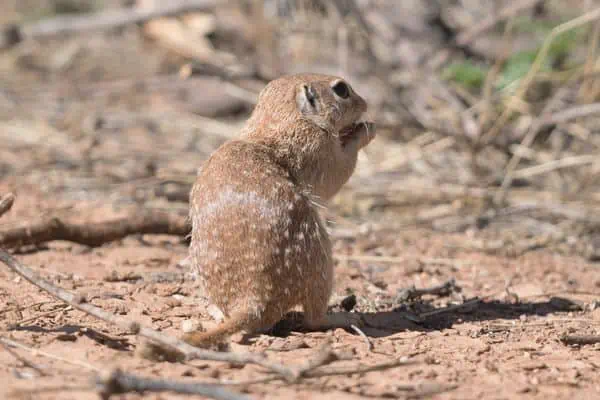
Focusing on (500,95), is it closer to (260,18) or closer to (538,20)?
(538,20)

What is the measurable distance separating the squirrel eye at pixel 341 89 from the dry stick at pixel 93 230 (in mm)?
1460

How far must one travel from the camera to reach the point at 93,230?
535 cm

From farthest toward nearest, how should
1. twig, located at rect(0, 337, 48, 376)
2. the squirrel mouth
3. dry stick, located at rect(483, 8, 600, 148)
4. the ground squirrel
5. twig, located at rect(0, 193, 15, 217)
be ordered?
dry stick, located at rect(483, 8, 600, 148)
the squirrel mouth
the ground squirrel
twig, located at rect(0, 193, 15, 217)
twig, located at rect(0, 337, 48, 376)

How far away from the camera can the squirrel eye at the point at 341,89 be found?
477 cm

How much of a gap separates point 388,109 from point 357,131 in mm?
3610

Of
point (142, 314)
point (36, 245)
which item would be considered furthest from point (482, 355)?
point (36, 245)

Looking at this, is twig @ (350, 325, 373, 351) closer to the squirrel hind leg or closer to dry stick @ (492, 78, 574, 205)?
the squirrel hind leg

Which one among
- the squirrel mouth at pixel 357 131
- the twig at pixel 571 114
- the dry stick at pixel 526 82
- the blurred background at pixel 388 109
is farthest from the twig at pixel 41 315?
the twig at pixel 571 114

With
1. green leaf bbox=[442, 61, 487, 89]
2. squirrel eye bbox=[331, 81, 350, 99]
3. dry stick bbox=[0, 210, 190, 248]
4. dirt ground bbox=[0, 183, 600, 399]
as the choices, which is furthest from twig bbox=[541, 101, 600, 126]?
dry stick bbox=[0, 210, 190, 248]

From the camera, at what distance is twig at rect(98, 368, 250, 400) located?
276 centimetres

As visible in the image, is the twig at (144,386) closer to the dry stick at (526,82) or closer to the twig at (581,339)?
the twig at (581,339)

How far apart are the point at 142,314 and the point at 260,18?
616 cm

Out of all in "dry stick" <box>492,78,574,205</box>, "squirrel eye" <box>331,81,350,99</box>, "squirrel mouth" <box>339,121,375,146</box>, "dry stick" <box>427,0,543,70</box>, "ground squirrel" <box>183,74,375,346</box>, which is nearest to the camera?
"ground squirrel" <box>183,74,375,346</box>

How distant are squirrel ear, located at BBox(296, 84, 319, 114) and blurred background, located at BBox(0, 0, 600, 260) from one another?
1.97 metres
